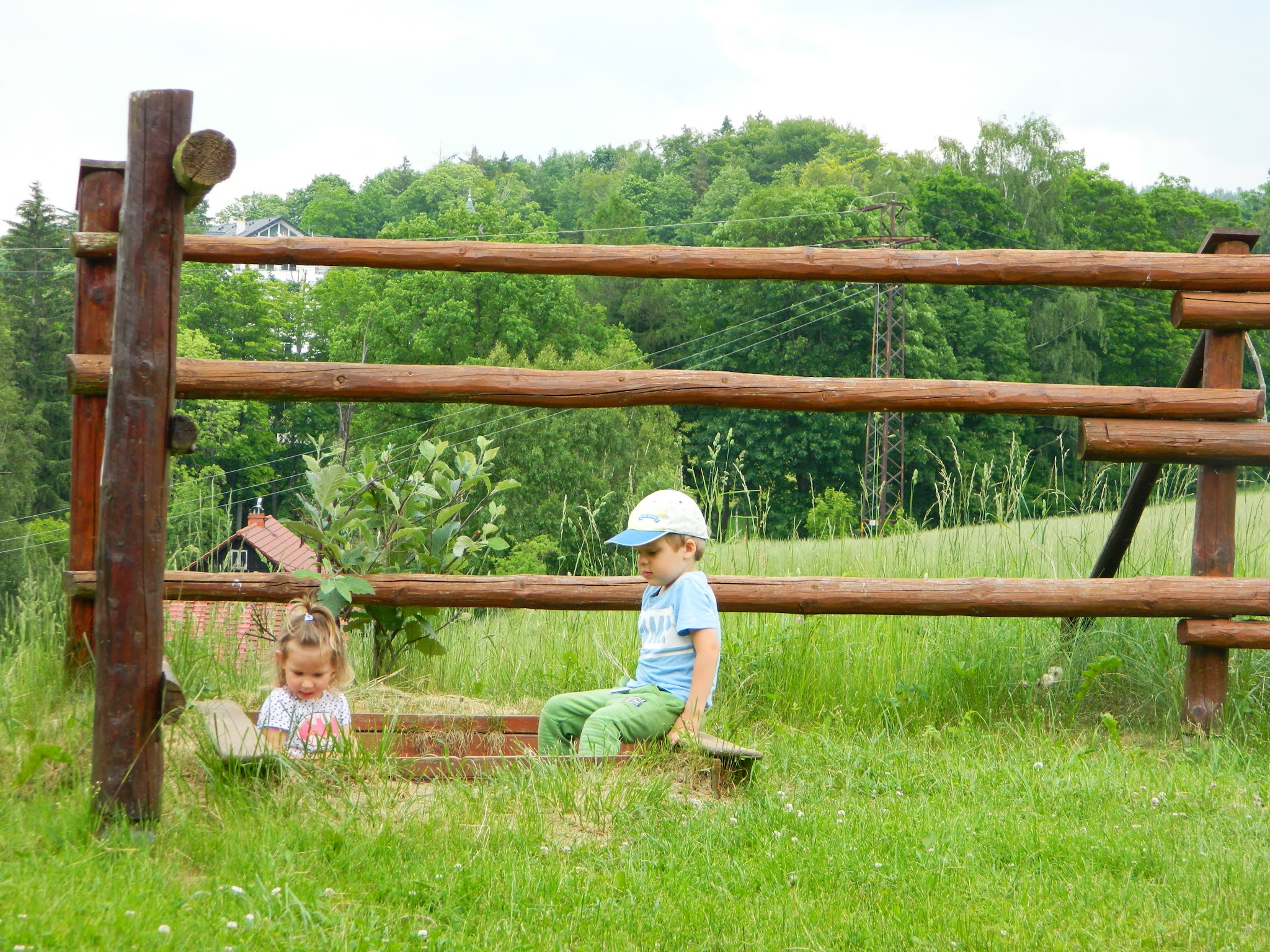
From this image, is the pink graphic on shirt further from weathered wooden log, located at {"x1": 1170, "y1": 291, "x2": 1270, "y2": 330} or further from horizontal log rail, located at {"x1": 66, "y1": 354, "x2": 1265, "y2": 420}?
weathered wooden log, located at {"x1": 1170, "y1": 291, "x2": 1270, "y2": 330}

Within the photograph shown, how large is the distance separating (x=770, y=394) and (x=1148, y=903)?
7.03 ft

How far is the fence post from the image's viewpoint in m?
4.23

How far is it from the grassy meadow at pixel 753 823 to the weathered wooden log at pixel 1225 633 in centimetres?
29

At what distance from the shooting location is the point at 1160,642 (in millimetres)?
4535

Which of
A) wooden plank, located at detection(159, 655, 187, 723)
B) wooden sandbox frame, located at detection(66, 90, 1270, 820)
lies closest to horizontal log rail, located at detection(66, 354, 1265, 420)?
wooden sandbox frame, located at detection(66, 90, 1270, 820)

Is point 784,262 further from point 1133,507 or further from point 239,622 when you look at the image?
point 239,622

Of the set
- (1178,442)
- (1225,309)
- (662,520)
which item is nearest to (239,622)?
(662,520)

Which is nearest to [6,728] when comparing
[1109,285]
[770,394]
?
[770,394]

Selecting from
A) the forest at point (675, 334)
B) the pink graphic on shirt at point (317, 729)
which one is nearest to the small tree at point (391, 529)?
the pink graphic on shirt at point (317, 729)

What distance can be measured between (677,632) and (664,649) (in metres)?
0.10

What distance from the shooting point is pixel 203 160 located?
8.46ft

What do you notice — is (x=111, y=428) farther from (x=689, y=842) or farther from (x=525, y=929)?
(x=689, y=842)

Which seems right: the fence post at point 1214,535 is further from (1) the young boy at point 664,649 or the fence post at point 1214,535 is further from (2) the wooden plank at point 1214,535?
(1) the young boy at point 664,649

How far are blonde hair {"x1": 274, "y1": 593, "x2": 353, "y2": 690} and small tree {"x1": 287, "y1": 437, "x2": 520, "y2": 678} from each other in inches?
23.5
